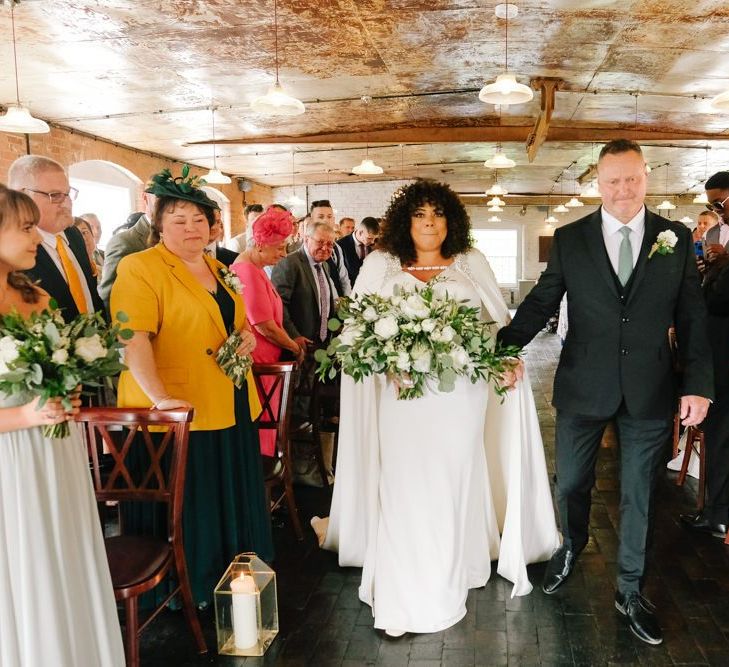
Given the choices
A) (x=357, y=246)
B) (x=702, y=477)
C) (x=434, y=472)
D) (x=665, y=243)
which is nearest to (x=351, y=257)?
(x=357, y=246)

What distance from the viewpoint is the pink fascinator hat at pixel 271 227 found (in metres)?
4.34

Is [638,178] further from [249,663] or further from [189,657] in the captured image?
[189,657]

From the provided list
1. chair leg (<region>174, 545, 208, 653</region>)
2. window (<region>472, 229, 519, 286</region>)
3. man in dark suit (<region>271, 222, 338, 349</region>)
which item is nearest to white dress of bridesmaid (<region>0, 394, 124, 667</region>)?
chair leg (<region>174, 545, 208, 653</region>)

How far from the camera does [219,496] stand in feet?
10.1

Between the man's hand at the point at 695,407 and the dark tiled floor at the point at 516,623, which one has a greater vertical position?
the man's hand at the point at 695,407

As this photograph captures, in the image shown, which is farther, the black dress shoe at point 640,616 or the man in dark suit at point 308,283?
the man in dark suit at point 308,283

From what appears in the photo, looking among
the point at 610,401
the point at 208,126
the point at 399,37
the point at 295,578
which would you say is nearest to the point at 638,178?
the point at 610,401

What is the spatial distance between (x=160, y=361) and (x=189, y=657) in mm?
1229

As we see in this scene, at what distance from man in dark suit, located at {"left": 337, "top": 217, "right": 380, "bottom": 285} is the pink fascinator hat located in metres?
2.80

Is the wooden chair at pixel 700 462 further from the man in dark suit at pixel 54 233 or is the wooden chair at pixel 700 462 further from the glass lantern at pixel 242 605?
the man in dark suit at pixel 54 233

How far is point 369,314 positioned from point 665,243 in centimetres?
121

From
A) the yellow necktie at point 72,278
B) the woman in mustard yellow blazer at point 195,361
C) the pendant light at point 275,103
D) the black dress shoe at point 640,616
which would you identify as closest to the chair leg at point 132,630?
the woman in mustard yellow blazer at point 195,361

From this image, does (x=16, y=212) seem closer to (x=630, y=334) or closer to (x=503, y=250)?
(x=630, y=334)

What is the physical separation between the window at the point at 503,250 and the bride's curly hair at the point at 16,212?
81.7ft
